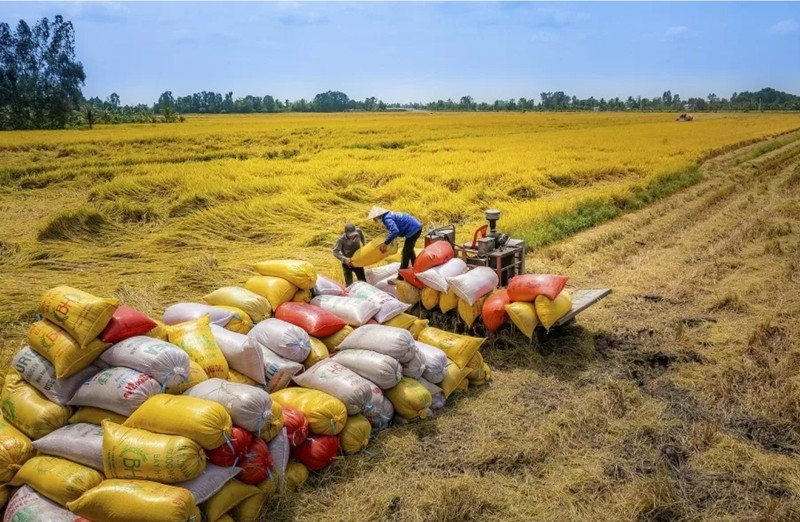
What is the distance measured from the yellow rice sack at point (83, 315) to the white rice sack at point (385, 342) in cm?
162

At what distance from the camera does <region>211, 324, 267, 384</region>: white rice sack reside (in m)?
3.71

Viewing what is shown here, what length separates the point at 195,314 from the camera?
438cm

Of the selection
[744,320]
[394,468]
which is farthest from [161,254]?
[744,320]

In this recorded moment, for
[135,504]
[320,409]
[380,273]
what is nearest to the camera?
[135,504]

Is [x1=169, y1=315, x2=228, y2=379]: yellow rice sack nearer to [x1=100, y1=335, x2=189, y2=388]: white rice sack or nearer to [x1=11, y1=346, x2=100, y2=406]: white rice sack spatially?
[x1=100, y1=335, x2=189, y2=388]: white rice sack

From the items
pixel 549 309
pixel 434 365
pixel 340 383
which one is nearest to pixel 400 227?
pixel 549 309

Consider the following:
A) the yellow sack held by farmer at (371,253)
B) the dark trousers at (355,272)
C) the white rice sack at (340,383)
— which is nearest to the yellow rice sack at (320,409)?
the white rice sack at (340,383)

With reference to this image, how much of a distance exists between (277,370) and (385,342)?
2.49 ft

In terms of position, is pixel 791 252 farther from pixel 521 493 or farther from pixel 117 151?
pixel 117 151

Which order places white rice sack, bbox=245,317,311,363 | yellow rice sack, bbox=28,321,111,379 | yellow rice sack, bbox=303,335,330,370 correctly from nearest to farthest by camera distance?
yellow rice sack, bbox=28,321,111,379 → white rice sack, bbox=245,317,311,363 → yellow rice sack, bbox=303,335,330,370

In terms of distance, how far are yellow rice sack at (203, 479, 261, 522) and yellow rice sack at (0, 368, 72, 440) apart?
1046 millimetres

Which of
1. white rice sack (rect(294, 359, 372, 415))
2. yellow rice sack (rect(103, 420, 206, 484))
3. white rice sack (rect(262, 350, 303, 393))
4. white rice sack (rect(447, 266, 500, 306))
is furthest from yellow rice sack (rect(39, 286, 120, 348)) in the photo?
white rice sack (rect(447, 266, 500, 306))

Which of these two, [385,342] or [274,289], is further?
[274,289]

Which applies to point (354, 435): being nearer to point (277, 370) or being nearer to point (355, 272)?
point (277, 370)
